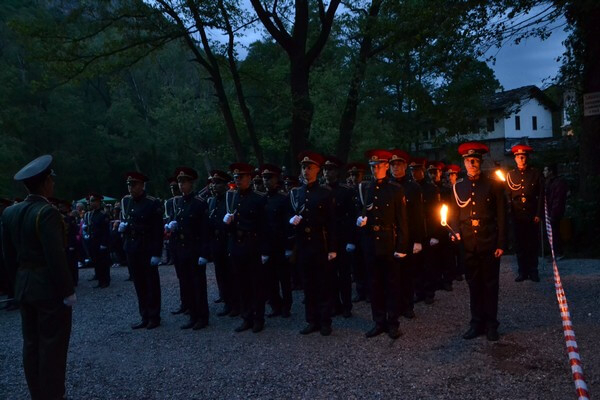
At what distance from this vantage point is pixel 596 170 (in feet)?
42.5

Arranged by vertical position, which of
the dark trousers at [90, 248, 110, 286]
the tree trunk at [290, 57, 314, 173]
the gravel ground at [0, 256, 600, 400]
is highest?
the tree trunk at [290, 57, 314, 173]

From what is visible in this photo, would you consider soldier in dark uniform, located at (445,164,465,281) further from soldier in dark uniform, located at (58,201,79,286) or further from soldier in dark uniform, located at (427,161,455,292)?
soldier in dark uniform, located at (58,201,79,286)

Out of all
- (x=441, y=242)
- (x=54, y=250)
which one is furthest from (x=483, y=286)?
(x=54, y=250)

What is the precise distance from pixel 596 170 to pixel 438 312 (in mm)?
7561

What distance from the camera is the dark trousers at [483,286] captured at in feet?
21.3

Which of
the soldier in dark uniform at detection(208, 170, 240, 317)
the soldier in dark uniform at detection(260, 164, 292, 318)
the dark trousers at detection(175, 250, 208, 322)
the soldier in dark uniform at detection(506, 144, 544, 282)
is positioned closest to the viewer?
the dark trousers at detection(175, 250, 208, 322)

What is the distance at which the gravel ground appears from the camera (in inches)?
200

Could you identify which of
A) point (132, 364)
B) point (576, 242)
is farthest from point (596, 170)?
point (132, 364)

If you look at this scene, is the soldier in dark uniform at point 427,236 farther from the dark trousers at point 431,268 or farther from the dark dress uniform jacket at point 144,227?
the dark dress uniform jacket at point 144,227

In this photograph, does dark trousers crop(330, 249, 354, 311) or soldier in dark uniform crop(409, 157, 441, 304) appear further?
soldier in dark uniform crop(409, 157, 441, 304)

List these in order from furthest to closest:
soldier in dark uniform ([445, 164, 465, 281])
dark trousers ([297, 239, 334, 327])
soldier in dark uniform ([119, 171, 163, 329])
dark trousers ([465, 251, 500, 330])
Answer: soldier in dark uniform ([445, 164, 465, 281]) < soldier in dark uniform ([119, 171, 163, 329]) < dark trousers ([297, 239, 334, 327]) < dark trousers ([465, 251, 500, 330])

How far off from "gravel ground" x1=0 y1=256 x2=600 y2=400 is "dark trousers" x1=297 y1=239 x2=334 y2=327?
33 centimetres

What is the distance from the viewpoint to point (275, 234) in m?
8.61

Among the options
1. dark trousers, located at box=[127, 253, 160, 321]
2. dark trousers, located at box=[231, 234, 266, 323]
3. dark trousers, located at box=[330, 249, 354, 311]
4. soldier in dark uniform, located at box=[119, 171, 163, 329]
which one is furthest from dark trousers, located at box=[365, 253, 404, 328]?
dark trousers, located at box=[127, 253, 160, 321]
